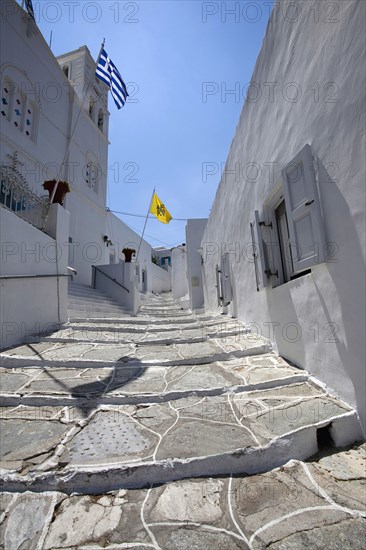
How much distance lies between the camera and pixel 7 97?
8609 mm

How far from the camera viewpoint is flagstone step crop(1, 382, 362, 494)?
5.07ft

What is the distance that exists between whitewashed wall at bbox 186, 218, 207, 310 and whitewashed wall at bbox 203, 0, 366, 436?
839 centimetres

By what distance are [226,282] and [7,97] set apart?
9.41 metres

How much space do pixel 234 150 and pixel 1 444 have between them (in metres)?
5.63

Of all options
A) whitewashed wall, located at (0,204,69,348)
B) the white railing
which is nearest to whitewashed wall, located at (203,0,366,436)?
whitewashed wall, located at (0,204,69,348)

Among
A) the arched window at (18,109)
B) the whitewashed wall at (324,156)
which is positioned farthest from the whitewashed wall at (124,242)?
the whitewashed wall at (324,156)

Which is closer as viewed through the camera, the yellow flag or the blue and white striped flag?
the blue and white striped flag

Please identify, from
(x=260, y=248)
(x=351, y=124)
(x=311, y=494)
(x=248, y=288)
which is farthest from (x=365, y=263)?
(x=248, y=288)

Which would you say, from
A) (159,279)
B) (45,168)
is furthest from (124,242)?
(159,279)

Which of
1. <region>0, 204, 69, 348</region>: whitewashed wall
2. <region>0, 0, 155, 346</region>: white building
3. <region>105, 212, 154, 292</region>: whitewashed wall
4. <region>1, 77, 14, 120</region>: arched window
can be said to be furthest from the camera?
<region>105, 212, 154, 292</region>: whitewashed wall

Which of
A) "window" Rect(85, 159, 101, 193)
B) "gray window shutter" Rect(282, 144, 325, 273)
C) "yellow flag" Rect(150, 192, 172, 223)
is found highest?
"window" Rect(85, 159, 101, 193)

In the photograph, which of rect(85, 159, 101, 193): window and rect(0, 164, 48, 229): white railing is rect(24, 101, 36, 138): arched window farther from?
rect(0, 164, 48, 229): white railing

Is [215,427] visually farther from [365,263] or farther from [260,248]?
[260,248]

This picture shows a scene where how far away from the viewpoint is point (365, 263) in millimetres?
1722
